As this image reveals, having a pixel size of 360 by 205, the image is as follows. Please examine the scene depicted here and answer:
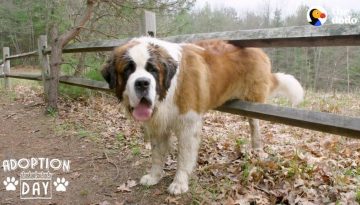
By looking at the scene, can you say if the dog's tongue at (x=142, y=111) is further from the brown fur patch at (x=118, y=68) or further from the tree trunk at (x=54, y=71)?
the tree trunk at (x=54, y=71)

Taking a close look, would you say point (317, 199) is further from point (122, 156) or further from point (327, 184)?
point (122, 156)

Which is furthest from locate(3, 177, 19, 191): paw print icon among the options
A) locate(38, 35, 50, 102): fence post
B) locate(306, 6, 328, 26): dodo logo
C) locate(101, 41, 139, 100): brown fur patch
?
locate(38, 35, 50, 102): fence post

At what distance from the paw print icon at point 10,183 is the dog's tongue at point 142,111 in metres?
1.48

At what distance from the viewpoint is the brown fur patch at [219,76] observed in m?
3.22

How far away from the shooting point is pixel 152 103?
9.58ft

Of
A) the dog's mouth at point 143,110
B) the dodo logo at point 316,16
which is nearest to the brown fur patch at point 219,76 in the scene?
the dog's mouth at point 143,110

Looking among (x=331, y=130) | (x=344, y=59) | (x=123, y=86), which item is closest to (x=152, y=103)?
(x=123, y=86)

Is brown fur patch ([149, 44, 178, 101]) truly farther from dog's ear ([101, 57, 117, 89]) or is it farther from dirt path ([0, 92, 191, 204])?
dirt path ([0, 92, 191, 204])

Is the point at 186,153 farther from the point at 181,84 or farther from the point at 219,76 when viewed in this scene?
the point at 219,76

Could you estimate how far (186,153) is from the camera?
3.31m

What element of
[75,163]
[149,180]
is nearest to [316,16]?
[149,180]

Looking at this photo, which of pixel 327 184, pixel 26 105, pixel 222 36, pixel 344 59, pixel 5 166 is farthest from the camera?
pixel 344 59

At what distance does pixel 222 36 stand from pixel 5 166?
2.60 meters

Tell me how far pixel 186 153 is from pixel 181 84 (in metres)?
0.60
